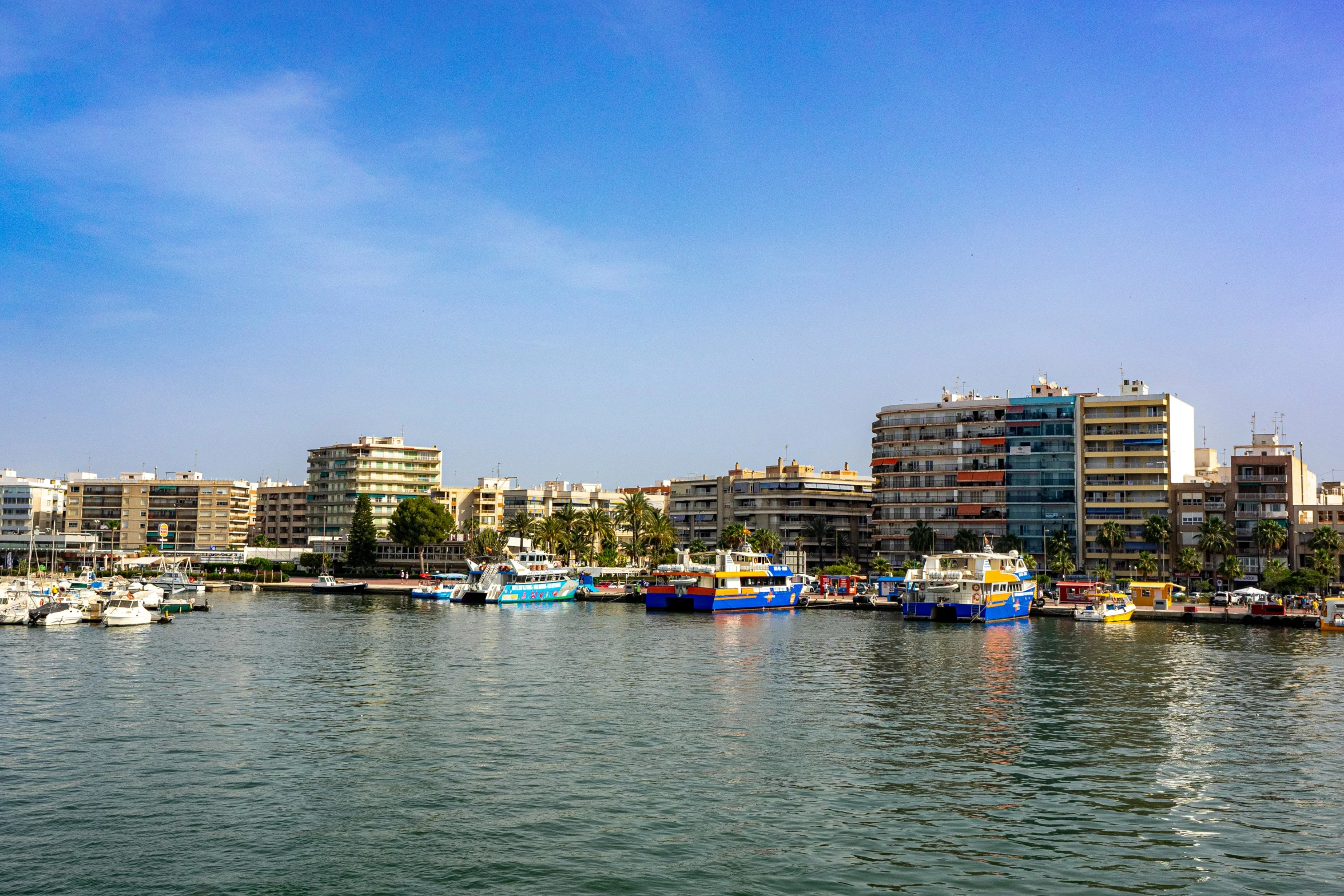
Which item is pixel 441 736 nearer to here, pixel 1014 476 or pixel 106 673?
pixel 106 673

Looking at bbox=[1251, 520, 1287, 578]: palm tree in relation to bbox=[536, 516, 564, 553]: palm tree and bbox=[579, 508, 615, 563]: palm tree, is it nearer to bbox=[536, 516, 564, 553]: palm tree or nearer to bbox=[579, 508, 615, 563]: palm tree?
bbox=[579, 508, 615, 563]: palm tree

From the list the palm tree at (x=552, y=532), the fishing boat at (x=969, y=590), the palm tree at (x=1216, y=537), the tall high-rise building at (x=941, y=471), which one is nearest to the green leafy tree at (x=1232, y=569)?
the palm tree at (x=1216, y=537)

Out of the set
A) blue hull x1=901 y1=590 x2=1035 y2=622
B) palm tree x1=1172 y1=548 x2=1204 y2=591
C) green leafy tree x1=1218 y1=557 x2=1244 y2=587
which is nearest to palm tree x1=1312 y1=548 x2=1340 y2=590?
green leafy tree x1=1218 y1=557 x2=1244 y2=587

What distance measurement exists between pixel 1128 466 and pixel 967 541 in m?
23.8

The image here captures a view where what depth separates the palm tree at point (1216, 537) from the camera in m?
134

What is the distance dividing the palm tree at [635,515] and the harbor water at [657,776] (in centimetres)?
11417

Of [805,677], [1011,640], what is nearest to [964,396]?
[1011,640]

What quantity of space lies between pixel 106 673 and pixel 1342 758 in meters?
52.8

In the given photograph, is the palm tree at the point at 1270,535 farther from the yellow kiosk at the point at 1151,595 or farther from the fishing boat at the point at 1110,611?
the fishing boat at the point at 1110,611

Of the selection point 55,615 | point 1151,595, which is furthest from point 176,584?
point 1151,595

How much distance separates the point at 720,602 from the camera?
118 meters

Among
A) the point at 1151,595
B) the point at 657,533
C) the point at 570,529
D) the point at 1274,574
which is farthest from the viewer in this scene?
the point at 570,529

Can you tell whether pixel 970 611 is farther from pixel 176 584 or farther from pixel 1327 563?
pixel 176 584

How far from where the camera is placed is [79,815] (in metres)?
26.8
